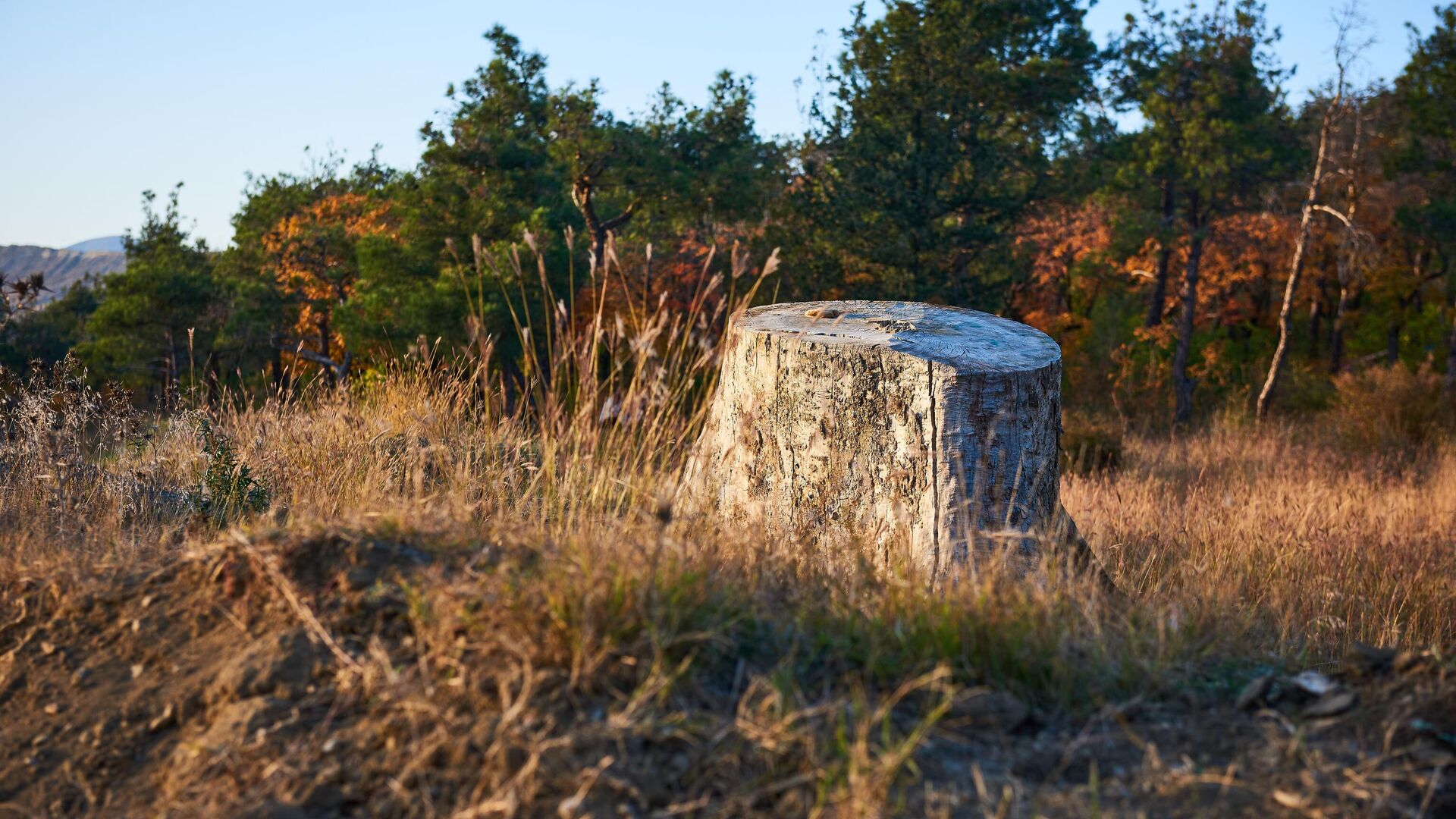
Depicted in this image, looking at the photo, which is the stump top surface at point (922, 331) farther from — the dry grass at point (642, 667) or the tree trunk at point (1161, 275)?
the tree trunk at point (1161, 275)

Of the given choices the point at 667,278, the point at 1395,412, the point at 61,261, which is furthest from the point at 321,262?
the point at 61,261

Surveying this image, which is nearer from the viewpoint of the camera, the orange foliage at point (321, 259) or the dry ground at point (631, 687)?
the dry ground at point (631, 687)

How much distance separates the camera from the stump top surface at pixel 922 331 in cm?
379

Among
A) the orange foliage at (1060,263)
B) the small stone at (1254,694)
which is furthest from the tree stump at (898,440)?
the orange foliage at (1060,263)

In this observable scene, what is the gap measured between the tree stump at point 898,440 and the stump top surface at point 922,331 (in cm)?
1

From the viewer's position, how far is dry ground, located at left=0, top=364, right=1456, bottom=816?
196cm

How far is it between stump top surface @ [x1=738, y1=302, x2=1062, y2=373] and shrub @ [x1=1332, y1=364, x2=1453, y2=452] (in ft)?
33.8

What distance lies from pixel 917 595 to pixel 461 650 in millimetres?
1089

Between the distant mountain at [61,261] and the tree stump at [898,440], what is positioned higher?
the distant mountain at [61,261]

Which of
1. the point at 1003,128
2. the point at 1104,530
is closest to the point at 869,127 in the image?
the point at 1003,128

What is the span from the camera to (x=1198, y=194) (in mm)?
20906

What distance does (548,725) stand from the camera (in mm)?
1979

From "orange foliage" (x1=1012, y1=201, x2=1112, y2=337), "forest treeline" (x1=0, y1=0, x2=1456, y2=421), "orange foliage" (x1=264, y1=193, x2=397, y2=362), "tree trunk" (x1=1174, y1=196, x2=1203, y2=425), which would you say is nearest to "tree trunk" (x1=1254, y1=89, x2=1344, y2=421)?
"forest treeline" (x1=0, y1=0, x2=1456, y2=421)

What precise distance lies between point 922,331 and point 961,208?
1364 cm
